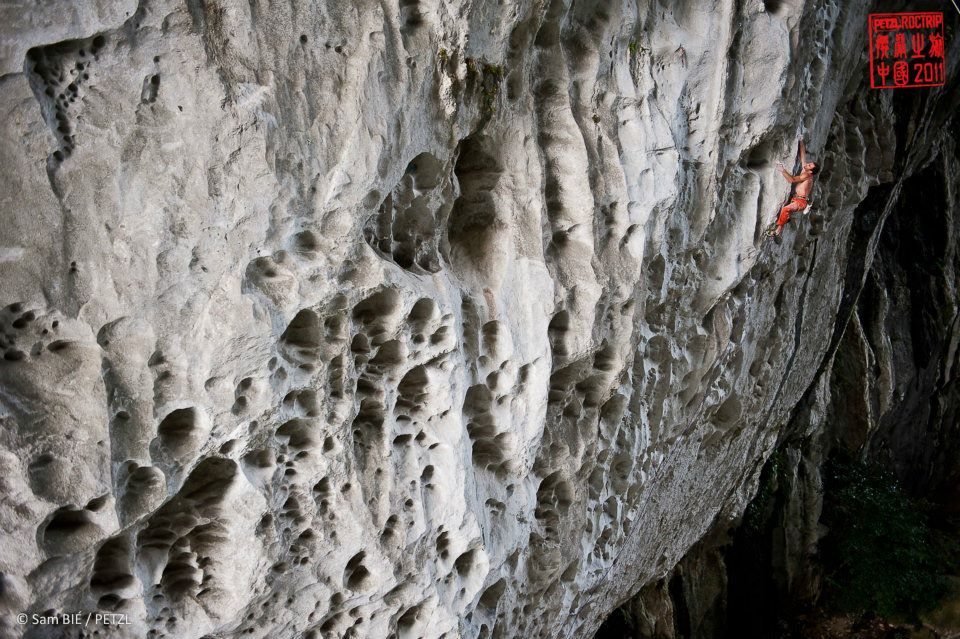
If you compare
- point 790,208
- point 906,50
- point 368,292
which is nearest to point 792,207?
point 790,208

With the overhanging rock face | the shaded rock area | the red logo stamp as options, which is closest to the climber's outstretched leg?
the overhanging rock face

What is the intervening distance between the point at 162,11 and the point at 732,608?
6459 millimetres

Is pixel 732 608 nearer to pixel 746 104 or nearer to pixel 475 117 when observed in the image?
pixel 746 104

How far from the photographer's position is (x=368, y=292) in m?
2.16

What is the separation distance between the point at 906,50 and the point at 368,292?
4.10m

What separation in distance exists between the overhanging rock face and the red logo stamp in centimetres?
78

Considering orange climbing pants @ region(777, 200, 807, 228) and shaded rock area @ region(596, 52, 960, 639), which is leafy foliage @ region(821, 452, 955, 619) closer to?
shaded rock area @ region(596, 52, 960, 639)

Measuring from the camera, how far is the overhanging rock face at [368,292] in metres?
1.79

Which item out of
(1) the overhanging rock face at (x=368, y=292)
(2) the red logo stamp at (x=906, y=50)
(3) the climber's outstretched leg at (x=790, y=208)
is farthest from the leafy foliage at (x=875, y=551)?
(3) the climber's outstretched leg at (x=790, y=208)

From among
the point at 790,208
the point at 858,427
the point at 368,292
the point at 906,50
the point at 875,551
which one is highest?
the point at 906,50

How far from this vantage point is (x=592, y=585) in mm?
3477

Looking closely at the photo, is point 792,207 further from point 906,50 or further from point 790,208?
point 906,50

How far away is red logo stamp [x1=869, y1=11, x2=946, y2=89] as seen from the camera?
4.21 m

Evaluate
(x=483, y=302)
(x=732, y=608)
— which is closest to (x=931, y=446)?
(x=732, y=608)
